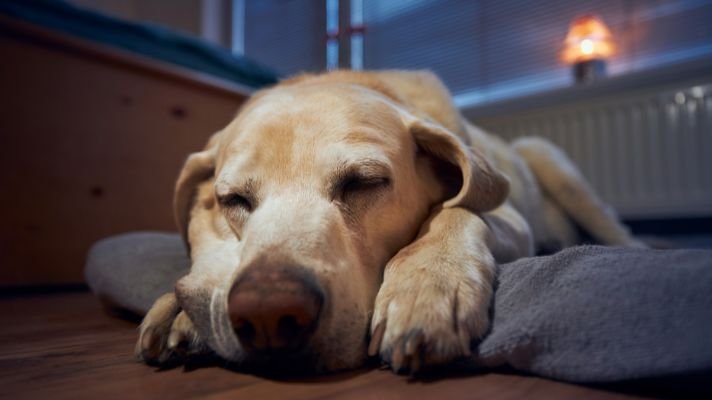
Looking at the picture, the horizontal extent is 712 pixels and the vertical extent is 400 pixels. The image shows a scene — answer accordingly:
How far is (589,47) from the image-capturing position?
12.7ft

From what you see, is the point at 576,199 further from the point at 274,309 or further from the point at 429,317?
the point at 274,309

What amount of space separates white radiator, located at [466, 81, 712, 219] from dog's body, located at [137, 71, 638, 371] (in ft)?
8.91

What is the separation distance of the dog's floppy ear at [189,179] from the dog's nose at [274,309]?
823 millimetres

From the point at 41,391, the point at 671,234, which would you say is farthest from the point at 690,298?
the point at 671,234

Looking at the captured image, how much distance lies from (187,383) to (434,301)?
1.50 ft

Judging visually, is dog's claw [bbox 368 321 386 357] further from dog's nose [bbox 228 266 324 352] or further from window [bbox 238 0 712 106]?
window [bbox 238 0 712 106]

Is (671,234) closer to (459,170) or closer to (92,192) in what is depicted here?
(459,170)

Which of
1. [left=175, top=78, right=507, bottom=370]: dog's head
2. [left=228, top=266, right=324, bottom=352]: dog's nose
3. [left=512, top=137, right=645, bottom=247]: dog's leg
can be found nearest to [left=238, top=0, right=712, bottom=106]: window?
[left=512, top=137, right=645, bottom=247]: dog's leg

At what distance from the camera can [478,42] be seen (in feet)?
15.7

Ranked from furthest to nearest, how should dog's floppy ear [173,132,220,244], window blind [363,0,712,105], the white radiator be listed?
window blind [363,0,712,105]
the white radiator
dog's floppy ear [173,132,220,244]

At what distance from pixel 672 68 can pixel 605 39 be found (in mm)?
556

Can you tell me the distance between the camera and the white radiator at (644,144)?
355 centimetres

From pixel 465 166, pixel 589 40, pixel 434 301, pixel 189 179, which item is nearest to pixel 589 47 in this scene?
pixel 589 40

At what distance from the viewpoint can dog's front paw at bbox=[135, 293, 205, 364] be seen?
0.96 meters
